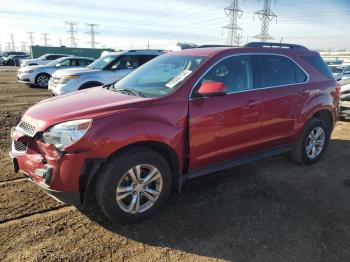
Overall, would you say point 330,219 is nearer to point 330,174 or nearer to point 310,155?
point 330,174

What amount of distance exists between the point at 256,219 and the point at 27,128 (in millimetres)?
2611

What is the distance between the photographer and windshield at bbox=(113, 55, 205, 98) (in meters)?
3.95

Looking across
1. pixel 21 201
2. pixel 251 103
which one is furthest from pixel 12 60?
pixel 251 103

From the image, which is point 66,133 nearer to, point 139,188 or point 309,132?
point 139,188

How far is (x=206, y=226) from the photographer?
143 inches

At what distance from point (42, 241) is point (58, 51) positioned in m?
40.9

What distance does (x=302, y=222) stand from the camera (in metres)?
3.73

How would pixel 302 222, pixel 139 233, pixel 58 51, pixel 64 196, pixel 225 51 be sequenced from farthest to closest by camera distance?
pixel 58 51, pixel 225 51, pixel 302 222, pixel 139 233, pixel 64 196

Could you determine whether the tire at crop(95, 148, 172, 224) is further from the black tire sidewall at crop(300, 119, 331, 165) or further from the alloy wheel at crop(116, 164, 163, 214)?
the black tire sidewall at crop(300, 119, 331, 165)

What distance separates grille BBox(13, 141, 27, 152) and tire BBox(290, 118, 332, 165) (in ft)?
12.6

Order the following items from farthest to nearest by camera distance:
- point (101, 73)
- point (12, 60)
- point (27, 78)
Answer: point (12, 60) → point (27, 78) → point (101, 73)

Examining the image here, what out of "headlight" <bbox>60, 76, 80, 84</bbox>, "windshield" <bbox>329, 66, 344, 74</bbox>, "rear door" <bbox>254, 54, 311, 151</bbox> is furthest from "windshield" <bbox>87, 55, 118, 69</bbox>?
"windshield" <bbox>329, 66, 344, 74</bbox>

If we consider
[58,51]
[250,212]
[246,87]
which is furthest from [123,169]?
[58,51]

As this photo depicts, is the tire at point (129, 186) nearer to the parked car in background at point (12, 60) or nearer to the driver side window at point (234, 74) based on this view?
the driver side window at point (234, 74)
